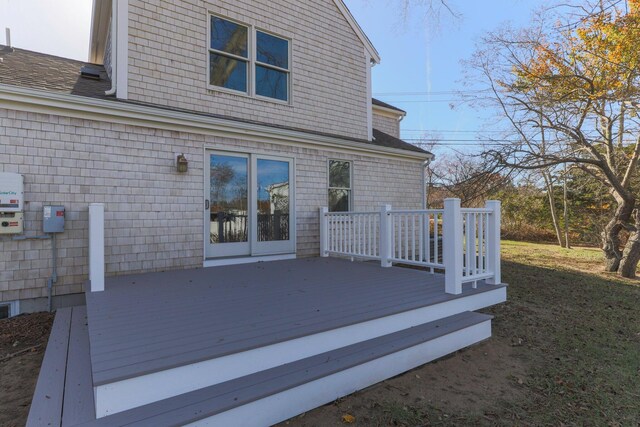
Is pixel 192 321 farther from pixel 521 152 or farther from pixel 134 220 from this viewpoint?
pixel 521 152

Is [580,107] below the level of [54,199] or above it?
above

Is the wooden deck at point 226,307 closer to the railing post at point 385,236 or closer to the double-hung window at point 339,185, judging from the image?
the railing post at point 385,236

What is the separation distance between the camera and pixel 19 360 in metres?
3.05

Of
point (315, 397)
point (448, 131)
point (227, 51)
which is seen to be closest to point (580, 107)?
point (227, 51)

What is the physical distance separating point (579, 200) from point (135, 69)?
19116mm

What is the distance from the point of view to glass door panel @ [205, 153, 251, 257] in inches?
221

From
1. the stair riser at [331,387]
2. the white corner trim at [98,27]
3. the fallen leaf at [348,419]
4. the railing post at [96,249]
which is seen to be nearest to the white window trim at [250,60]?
the white corner trim at [98,27]

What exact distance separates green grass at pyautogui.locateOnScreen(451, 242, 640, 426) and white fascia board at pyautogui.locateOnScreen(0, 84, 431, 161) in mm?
4523

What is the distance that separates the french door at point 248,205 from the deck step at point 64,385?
2.70 meters

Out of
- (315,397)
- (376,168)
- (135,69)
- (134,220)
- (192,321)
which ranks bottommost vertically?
(315,397)

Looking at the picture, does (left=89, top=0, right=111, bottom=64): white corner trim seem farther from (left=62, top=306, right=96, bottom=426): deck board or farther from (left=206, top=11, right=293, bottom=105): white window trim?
(left=62, top=306, right=96, bottom=426): deck board

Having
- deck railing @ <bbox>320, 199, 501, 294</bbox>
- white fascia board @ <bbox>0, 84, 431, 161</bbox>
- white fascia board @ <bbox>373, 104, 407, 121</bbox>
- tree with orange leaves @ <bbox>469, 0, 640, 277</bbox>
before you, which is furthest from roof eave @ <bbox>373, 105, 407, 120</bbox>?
deck railing @ <bbox>320, 199, 501, 294</bbox>

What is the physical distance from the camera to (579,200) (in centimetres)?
1627

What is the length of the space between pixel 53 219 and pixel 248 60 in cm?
406
